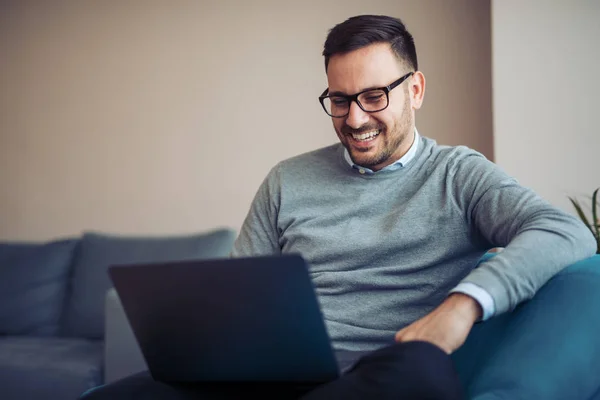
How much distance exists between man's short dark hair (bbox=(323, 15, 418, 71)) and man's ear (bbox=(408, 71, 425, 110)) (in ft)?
0.14

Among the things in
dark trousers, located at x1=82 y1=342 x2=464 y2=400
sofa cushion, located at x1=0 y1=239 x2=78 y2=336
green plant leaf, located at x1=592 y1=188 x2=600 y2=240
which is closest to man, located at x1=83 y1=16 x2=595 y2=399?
dark trousers, located at x1=82 y1=342 x2=464 y2=400

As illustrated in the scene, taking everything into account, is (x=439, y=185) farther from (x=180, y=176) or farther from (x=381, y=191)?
(x=180, y=176)

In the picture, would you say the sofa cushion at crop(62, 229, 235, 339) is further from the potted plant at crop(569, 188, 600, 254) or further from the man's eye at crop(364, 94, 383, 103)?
the man's eye at crop(364, 94, 383, 103)

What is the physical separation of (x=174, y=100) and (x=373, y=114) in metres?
2.22

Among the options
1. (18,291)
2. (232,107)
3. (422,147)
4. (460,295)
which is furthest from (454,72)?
(18,291)

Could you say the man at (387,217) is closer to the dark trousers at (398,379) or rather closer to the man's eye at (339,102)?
the man's eye at (339,102)

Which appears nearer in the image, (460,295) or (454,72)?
(460,295)

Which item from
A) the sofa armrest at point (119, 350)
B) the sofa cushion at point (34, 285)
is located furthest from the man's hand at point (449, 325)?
the sofa cushion at point (34, 285)

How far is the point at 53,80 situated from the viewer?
4.02m

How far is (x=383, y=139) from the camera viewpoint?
68.1 inches

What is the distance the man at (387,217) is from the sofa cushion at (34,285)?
80.4 inches

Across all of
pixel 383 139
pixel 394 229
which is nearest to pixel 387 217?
pixel 394 229

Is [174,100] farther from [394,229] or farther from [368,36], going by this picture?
[394,229]

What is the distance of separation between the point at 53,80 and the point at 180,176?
0.99 meters
